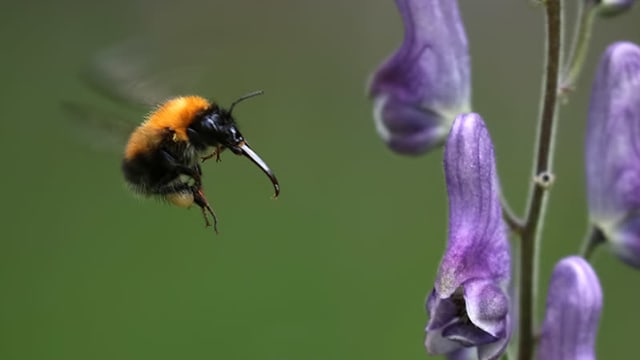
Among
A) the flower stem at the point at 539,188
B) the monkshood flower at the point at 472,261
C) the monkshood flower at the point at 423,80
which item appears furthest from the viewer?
the monkshood flower at the point at 423,80

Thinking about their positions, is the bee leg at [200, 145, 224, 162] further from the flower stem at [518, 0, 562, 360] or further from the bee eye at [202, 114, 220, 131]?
the flower stem at [518, 0, 562, 360]

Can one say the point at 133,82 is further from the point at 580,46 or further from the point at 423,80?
the point at 580,46

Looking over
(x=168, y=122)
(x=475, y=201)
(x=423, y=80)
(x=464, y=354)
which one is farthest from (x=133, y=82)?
(x=464, y=354)

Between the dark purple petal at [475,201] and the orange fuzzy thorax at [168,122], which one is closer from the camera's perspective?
the dark purple petal at [475,201]

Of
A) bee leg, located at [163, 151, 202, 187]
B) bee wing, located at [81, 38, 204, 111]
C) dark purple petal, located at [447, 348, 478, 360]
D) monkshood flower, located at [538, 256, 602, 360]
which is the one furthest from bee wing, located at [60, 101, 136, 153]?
monkshood flower, located at [538, 256, 602, 360]

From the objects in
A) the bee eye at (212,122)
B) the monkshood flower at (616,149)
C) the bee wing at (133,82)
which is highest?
the bee wing at (133,82)

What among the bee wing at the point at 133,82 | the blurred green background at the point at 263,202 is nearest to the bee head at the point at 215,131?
the bee wing at the point at 133,82

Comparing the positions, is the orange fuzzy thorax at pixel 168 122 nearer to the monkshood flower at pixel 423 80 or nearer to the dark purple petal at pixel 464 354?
the monkshood flower at pixel 423 80
